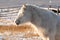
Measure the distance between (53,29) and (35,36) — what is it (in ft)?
8.70

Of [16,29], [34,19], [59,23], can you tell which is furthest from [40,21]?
[16,29]

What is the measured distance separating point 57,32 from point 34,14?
788 mm

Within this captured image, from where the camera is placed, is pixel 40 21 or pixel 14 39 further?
pixel 14 39

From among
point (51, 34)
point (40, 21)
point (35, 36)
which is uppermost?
point (40, 21)

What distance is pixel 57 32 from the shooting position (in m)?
5.58

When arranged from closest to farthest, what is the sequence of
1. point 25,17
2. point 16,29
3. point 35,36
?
point 25,17 < point 35,36 < point 16,29

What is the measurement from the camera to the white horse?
17.5 ft

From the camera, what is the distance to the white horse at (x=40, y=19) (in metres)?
5.32

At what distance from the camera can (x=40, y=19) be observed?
536 centimetres

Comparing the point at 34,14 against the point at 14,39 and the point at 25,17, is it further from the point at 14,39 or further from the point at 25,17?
the point at 14,39

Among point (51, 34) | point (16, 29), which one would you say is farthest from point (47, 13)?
point (16, 29)

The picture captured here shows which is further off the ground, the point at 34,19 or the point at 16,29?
the point at 34,19

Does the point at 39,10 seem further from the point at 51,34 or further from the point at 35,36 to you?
the point at 35,36

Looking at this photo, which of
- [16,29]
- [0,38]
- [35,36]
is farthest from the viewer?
[16,29]
